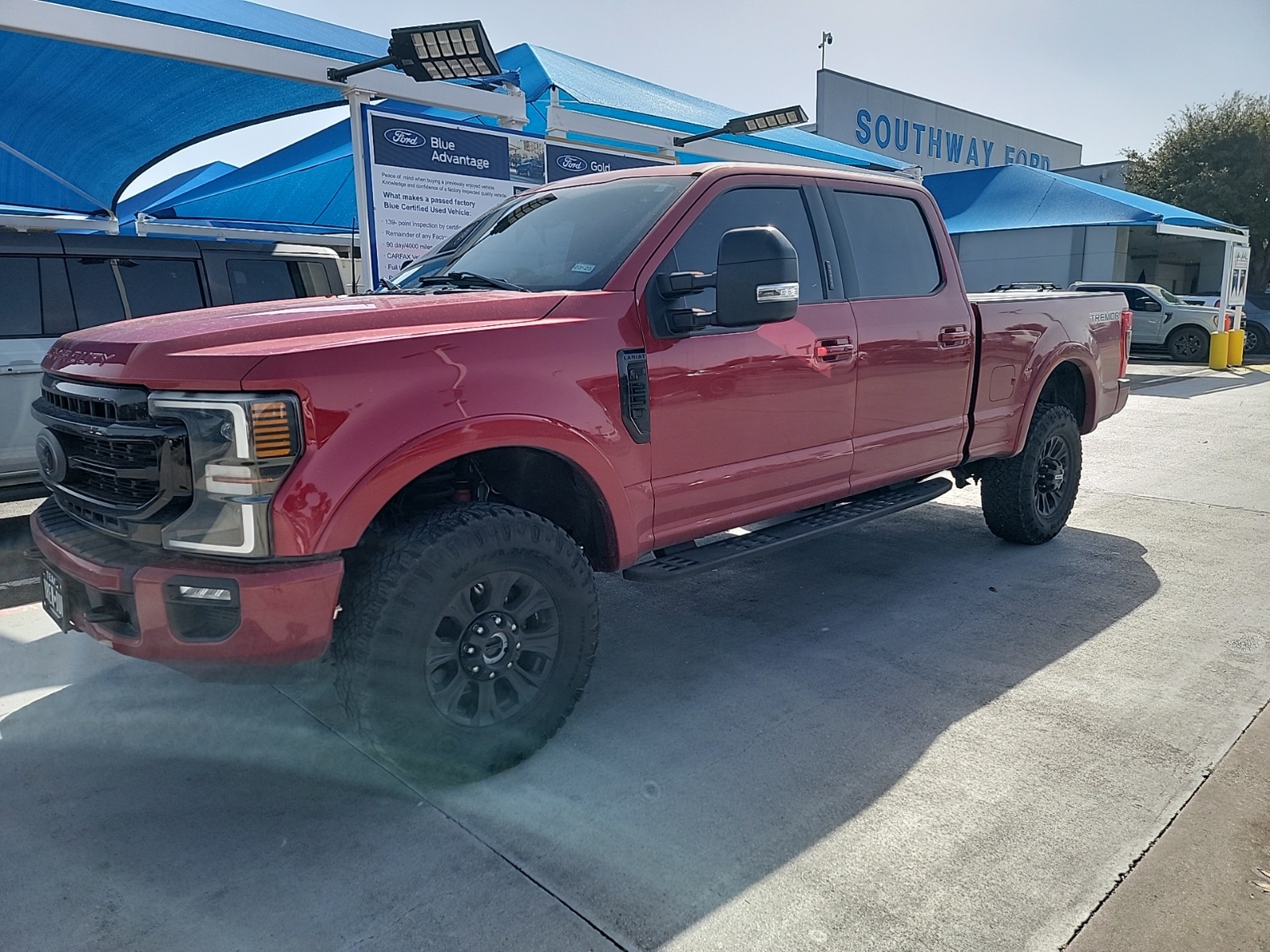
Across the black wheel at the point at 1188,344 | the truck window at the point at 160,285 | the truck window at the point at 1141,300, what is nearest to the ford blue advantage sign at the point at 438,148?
the truck window at the point at 160,285

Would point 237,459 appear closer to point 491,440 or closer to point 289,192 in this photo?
point 491,440

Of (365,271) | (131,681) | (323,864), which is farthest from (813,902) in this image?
(365,271)

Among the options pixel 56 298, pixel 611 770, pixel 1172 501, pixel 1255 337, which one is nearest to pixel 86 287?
pixel 56 298

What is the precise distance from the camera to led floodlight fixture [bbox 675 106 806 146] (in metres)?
9.21

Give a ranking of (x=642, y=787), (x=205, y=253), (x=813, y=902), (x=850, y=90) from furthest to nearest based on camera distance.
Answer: (x=850, y=90) < (x=205, y=253) < (x=642, y=787) < (x=813, y=902)

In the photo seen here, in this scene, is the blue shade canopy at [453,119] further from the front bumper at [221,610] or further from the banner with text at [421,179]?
the front bumper at [221,610]

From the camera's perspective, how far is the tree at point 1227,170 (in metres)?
28.8

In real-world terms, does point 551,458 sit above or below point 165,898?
above

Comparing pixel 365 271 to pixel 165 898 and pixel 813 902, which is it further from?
pixel 813 902

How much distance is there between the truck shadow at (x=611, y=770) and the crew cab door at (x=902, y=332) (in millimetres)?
814

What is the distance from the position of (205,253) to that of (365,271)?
1.24 meters

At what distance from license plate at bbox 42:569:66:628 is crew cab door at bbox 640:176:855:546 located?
1.96 metres

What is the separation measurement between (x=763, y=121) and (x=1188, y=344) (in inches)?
564

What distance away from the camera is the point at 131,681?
12.4 feet
